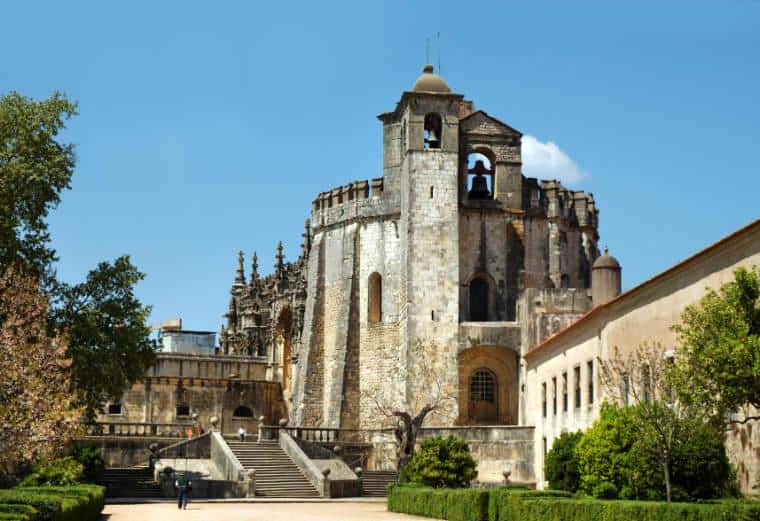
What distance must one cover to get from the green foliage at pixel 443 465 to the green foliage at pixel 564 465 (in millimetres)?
4477

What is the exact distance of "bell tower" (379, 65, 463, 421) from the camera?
48.8m

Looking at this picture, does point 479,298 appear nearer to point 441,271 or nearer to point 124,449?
point 441,271

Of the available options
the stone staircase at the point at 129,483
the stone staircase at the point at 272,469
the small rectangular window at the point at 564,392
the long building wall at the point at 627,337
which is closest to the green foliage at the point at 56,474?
the stone staircase at the point at 129,483

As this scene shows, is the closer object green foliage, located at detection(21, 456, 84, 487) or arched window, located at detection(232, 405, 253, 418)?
green foliage, located at detection(21, 456, 84, 487)

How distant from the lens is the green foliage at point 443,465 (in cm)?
3578

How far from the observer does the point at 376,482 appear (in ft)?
146

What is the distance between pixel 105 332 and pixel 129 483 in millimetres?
6103

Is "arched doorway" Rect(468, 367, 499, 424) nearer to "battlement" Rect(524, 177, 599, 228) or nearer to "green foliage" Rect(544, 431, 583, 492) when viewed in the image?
"battlement" Rect(524, 177, 599, 228)

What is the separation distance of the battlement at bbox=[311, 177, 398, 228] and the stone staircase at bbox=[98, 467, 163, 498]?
52.1ft

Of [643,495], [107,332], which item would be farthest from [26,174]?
[643,495]

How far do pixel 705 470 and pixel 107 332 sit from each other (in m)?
22.2

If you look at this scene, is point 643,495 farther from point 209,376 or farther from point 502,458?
point 209,376

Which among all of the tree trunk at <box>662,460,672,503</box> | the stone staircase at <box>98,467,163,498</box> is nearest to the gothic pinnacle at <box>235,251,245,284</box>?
the stone staircase at <box>98,467,163,498</box>

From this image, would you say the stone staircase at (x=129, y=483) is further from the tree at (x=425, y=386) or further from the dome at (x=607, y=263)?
the dome at (x=607, y=263)
